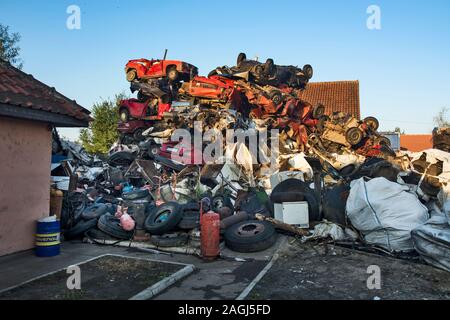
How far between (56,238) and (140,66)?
46.6 ft

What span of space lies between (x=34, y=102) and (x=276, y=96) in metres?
11.2

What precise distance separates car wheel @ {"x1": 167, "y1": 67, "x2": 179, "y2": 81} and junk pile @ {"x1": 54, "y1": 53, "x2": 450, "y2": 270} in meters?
0.06

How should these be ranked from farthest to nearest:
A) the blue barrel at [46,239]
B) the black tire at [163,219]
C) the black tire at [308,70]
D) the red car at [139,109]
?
1. the black tire at [308,70]
2. the red car at [139,109]
3. the black tire at [163,219]
4. the blue barrel at [46,239]

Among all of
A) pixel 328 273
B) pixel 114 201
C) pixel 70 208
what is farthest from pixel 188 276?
pixel 114 201

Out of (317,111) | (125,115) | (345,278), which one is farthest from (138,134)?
(345,278)

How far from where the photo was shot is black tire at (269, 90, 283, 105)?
15719mm

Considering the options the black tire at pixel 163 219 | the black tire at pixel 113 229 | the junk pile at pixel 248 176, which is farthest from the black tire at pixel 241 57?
the black tire at pixel 113 229

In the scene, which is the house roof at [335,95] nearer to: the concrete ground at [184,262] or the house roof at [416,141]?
the house roof at [416,141]

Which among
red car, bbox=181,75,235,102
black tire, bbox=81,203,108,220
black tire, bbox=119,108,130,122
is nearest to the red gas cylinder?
black tire, bbox=81,203,108,220

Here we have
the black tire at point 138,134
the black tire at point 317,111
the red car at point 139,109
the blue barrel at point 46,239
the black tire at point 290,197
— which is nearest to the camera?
the blue barrel at point 46,239

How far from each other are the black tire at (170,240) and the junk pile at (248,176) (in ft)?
0.07

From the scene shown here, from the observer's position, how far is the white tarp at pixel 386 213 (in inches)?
264

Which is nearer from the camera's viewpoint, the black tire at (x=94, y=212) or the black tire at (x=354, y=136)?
the black tire at (x=94, y=212)
